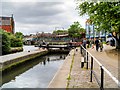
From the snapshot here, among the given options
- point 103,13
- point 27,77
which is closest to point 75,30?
point 103,13

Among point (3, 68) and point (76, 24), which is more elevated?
point (76, 24)

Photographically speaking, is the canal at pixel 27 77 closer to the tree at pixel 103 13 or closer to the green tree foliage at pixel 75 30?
the tree at pixel 103 13

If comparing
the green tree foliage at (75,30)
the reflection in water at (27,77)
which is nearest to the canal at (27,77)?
the reflection in water at (27,77)

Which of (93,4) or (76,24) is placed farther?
(76,24)

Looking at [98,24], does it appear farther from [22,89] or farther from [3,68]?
[22,89]

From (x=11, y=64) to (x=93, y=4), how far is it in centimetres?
1192

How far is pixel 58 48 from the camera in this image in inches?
2493

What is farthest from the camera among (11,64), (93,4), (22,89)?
(93,4)

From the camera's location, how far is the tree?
26.4 metres

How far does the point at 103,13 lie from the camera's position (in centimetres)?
2905

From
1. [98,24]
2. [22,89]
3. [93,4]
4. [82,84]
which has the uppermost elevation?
[93,4]

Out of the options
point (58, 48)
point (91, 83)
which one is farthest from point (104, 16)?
point (58, 48)

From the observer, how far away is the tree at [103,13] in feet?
86.6

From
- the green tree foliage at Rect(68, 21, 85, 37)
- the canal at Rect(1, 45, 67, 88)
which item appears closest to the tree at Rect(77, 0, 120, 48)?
the canal at Rect(1, 45, 67, 88)
